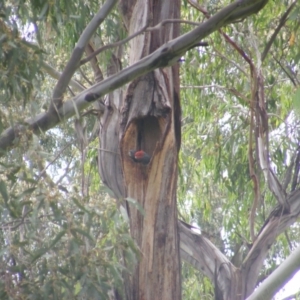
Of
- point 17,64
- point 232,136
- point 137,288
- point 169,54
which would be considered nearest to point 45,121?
point 17,64

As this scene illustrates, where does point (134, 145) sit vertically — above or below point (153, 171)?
above

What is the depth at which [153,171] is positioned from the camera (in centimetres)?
373

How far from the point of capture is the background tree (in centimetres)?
275

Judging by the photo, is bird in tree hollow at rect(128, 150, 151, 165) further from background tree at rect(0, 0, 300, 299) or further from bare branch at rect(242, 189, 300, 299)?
bare branch at rect(242, 189, 300, 299)

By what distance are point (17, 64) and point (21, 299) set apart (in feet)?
3.01

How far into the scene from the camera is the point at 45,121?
298 centimetres

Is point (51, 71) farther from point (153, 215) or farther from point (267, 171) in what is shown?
point (267, 171)

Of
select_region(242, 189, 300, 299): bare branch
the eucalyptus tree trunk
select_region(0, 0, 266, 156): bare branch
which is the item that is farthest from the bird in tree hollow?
select_region(242, 189, 300, 299): bare branch

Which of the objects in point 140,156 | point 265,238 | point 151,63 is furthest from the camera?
point 265,238

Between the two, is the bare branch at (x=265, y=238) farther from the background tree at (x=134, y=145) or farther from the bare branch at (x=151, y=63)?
the bare branch at (x=151, y=63)

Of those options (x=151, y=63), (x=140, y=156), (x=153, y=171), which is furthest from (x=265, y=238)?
(x=151, y=63)

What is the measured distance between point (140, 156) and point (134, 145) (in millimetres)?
108

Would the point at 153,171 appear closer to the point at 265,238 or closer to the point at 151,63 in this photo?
the point at 151,63

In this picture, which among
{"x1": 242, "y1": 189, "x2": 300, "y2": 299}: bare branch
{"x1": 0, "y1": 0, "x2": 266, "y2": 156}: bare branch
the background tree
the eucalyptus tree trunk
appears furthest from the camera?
{"x1": 242, "y1": 189, "x2": 300, "y2": 299}: bare branch
